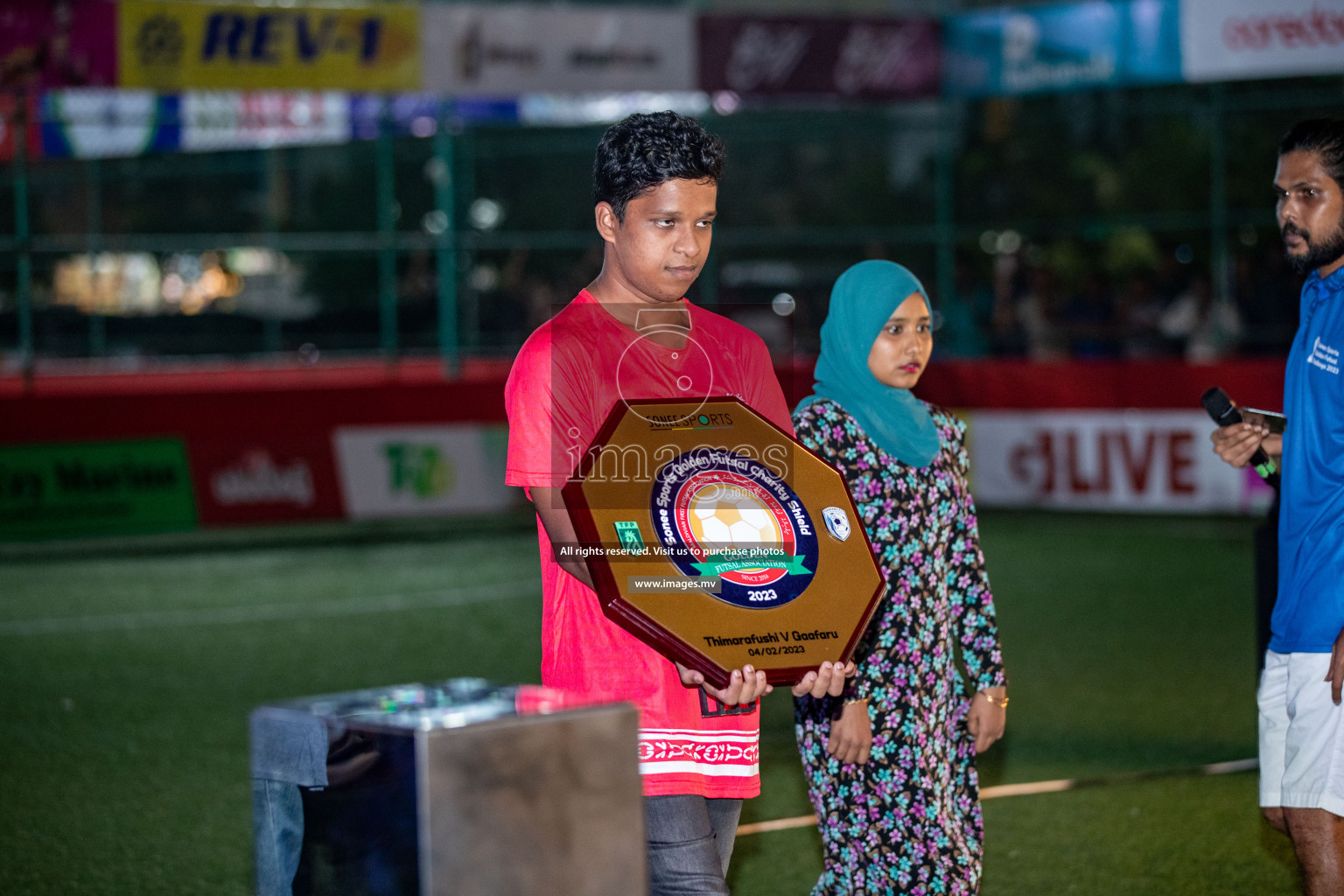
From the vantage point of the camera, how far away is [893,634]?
3.60 metres

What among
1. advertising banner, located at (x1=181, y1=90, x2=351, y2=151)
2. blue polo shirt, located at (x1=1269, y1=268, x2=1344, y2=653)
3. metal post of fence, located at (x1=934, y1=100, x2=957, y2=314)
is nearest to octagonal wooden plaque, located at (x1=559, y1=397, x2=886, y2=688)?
blue polo shirt, located at (x1=1269, y1=268, x2=1344, y2=653)

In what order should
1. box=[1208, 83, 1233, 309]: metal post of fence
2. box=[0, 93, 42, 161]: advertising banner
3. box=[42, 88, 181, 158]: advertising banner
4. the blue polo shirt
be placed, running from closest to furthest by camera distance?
the blue polo shirt, box=[0, 93, 42, 161]: advertising banner, box=[42, 88, 181, 158]: advertising banner, box=[1208, 83, 1233, 309]: metal post of fence

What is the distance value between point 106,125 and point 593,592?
12.3m

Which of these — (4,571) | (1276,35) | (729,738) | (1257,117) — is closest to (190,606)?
(4,571)

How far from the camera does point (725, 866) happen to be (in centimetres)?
291

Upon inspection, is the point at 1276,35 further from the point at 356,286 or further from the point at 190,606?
the point at 356,286

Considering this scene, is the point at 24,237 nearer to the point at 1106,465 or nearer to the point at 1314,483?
the point at 1106,465

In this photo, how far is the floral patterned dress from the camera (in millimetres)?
3576

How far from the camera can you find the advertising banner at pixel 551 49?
1438cm

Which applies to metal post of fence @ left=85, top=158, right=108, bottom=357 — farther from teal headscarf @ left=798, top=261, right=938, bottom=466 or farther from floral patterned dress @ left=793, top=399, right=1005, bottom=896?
floral patterned dress @ left=793, top=399, right=1005, bottom=896

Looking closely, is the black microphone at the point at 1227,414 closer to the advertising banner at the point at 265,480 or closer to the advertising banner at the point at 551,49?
the advertising banner at the point at 265,480

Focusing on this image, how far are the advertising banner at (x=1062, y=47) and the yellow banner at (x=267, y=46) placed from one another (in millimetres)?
5754

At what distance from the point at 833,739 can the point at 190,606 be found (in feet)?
23.2

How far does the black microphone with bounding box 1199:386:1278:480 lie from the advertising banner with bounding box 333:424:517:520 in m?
9.31
